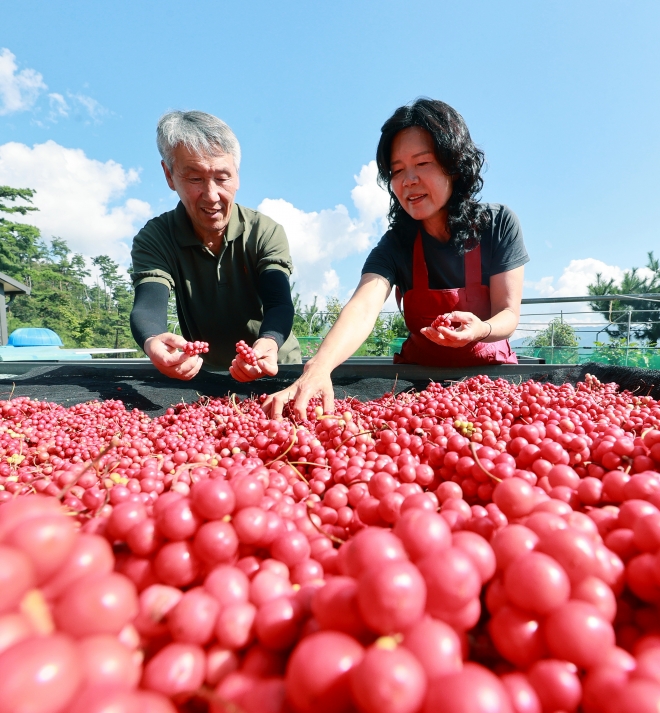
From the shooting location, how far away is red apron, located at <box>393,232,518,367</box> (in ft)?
8.93

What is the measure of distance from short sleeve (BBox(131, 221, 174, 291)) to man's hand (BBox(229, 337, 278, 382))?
94 centimetres

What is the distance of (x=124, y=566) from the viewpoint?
0.48 m

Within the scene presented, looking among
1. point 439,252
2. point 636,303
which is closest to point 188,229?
point 439,252

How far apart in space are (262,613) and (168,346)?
2295mm

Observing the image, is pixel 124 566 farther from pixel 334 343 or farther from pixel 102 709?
pixel 334 343

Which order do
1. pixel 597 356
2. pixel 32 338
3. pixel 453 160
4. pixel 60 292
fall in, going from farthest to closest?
pixel 60 292 < pixel 32 338 < pixel 597 356 < pixel 453 160

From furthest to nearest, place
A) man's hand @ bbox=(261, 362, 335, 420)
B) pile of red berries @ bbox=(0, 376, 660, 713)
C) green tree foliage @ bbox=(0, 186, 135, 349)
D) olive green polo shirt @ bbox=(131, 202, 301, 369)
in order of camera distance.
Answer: green tree foliage @ bbox=(0, 186, 135, 349) < olive green polo shirt @ bbox=(131, 202, 301, 369) < man's hand @ bbox=(261, 362, 335, 420) < pile of red berries @ bbox=(0, 376, 660, 713)

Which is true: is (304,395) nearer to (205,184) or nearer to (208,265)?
(205,184)

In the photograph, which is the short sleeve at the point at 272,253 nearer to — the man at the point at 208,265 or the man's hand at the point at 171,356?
the man at the point at 208,265

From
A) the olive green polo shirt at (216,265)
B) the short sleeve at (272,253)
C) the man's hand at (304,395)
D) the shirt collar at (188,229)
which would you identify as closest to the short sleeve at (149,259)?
the olive green polo shirt at (216,265)

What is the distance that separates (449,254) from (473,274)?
0.20 meters

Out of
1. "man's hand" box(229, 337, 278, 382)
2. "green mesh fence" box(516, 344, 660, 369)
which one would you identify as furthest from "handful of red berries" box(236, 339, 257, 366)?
"green mesh fence" box(516, 344, 660, 369)

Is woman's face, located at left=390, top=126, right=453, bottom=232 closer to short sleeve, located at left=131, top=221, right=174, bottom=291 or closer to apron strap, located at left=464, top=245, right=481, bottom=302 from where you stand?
apron strap, located at left=464, top=245, right=481, bottom=302

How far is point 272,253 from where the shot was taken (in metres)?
3.12
